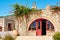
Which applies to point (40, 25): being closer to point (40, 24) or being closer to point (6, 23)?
point (40, 24)

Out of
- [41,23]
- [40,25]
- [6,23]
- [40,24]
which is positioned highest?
[6,23]

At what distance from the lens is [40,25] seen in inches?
1003

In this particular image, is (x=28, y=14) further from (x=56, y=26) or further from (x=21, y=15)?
(x=56, y=26)

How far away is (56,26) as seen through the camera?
24.7 meters

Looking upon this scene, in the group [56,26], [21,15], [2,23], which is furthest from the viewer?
[2,23]

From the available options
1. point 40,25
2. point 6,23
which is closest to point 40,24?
point 40,25

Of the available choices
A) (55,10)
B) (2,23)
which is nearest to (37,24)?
(55,10)

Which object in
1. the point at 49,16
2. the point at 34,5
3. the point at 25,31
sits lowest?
the point at 25,31

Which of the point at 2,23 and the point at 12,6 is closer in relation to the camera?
the point at 12,6

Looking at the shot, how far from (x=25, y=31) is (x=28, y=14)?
7.95 feet

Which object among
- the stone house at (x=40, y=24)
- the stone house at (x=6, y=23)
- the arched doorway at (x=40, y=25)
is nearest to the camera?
the stone house at (x=40, y=24)

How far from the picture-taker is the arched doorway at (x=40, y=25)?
25328 millimetres

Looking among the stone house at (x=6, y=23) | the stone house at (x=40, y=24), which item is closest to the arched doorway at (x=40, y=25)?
the stone house at (x=40, y=24)

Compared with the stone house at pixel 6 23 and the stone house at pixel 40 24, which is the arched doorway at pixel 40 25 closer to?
the stone house at pixel 40 24
